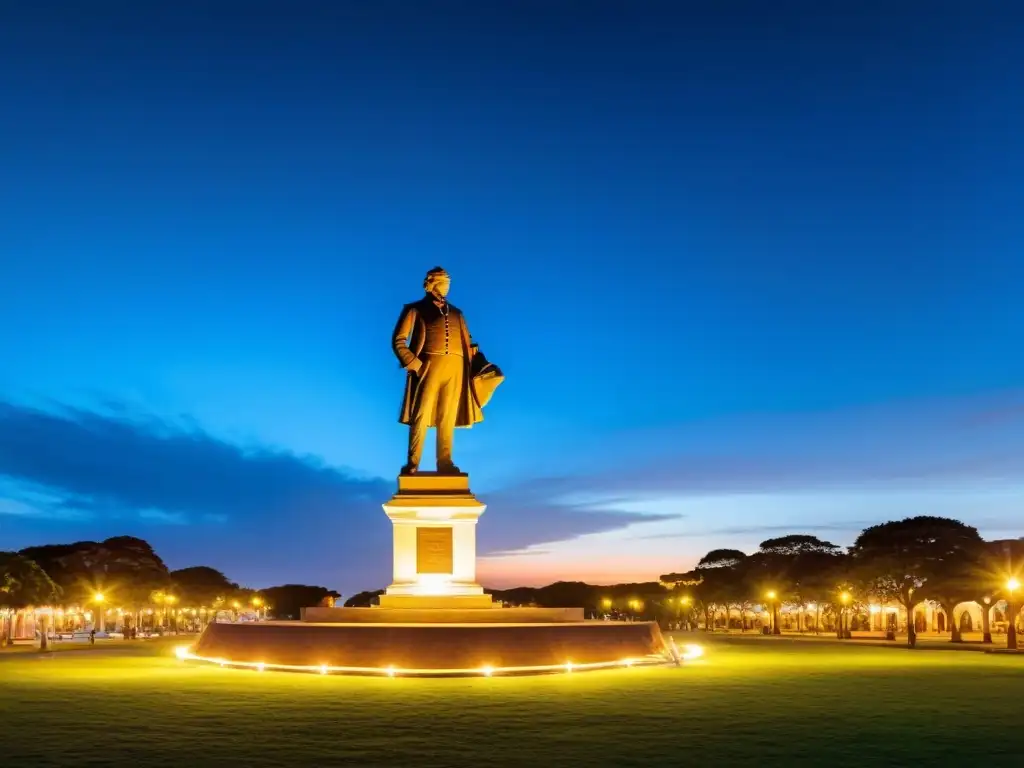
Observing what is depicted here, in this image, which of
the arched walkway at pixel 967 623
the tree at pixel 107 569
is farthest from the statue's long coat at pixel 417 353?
the arched walkway at pixel 967 623

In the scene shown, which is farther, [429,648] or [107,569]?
[107,569]

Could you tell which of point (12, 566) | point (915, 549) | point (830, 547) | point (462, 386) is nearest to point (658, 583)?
point (830, 547)

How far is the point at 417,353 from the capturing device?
86.7 feet

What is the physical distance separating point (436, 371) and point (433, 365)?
0.18 meters

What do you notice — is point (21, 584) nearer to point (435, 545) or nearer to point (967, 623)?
point (435, 545)

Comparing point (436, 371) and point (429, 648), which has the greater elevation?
point (436, 371)

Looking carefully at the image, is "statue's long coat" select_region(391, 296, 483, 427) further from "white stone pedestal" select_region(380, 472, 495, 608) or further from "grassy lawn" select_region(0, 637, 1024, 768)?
"grassy lawn" select_region(0, 637, 1024, 768)

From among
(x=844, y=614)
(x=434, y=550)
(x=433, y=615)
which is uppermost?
(x=434, y=550)

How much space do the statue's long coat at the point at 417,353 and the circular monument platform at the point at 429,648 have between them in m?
7.52

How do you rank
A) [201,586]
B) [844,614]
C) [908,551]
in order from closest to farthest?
1. [908,551]
2. [844,614]
3. [201,586]

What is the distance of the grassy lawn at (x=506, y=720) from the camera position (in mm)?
10531

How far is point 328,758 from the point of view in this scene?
1023 centimetres

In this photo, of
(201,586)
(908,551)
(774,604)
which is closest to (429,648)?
(908,551)

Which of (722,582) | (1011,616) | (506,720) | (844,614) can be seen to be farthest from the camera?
(722,582)
